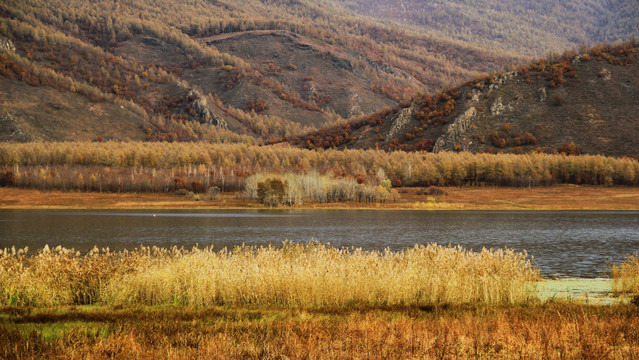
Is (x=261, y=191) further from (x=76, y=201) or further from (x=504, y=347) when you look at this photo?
(x=504, y=347)

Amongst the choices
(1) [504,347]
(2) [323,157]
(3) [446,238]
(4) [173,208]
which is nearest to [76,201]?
(4) [173,208]

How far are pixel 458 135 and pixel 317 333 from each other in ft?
460

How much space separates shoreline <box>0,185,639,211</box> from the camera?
10431 cm

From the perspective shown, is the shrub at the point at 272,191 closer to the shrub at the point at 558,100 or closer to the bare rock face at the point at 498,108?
the bare rock face at the point at 498,108

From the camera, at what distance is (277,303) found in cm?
1986

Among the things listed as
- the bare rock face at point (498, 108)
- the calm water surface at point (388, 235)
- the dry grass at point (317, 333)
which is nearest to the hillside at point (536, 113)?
the bare rock face at point (498, 108)

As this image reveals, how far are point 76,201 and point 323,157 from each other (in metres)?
62.8

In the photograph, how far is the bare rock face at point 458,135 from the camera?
147m

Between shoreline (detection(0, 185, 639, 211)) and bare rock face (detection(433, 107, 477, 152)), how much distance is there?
27.5m

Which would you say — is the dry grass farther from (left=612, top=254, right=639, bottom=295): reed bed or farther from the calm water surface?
the calm water surface

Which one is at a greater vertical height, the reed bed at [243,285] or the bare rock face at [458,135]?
the bare rock face at [458,135]

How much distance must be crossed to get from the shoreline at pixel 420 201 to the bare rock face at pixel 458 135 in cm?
2751

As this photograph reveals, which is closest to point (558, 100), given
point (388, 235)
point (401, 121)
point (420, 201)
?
point (401, 121)

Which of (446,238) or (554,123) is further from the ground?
(554,123)
